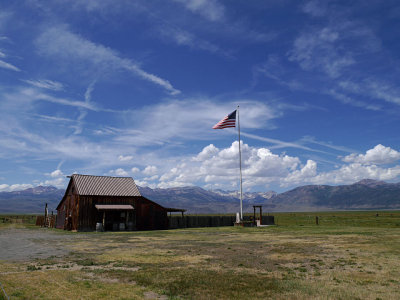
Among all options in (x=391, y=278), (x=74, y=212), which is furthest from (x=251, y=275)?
(x=74, y=212)

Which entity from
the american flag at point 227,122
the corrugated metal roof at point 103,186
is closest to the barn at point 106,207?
the corrugated metal roof at point 103,186

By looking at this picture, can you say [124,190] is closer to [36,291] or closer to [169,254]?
[169,254]

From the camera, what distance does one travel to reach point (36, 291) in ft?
32.5

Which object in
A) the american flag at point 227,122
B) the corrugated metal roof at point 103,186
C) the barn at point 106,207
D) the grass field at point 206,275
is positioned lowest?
the grass field at point 206,275

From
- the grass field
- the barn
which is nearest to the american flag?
the barn

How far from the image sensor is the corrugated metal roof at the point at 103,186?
151 feet


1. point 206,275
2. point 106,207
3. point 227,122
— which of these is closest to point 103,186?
point 106,207

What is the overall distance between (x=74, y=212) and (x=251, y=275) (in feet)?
125

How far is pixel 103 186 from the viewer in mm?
48375

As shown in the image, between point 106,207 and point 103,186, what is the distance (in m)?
5.51

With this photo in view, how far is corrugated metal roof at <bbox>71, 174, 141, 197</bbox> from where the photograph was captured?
4603 centimetres

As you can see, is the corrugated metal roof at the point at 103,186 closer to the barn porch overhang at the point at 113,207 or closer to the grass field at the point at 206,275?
the barn porch overhang at the point at 113,207

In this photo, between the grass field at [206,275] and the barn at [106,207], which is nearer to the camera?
the grass field at [206,275]

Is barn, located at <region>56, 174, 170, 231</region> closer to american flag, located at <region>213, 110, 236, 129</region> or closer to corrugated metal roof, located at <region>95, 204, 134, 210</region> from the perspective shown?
corrugated metal roof, located at <region>95, 204, 134, 210</region>
